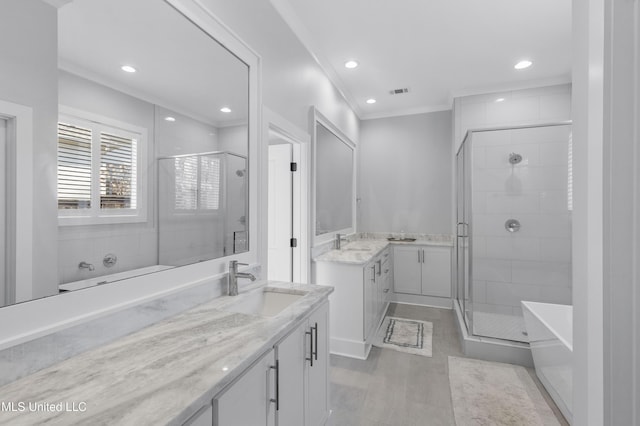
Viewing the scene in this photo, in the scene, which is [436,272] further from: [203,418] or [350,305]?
[203,418]

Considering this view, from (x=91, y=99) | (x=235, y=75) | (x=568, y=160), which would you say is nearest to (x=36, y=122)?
(x=91, y=99)

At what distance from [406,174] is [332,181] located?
64.7 inches

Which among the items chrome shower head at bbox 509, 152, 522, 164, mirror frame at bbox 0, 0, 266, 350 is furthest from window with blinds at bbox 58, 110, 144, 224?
chrome shower head at bbox 509, 152, 522, 164

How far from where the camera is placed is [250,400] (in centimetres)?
98

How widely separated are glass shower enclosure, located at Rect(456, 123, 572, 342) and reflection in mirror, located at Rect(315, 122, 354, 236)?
4.65ft

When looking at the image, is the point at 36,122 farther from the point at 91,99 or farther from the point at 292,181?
the point at 292,181

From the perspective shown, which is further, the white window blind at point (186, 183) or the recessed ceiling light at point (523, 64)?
the recessed ceiling light at point (523, 64)

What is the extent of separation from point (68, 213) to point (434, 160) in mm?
4336

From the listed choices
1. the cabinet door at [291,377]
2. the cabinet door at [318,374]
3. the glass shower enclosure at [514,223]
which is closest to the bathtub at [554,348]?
the glass shower enclosure at [514,223]

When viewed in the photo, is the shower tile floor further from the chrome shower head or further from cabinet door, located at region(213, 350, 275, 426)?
cabinet door, located at region(213, 350, 275, 426)

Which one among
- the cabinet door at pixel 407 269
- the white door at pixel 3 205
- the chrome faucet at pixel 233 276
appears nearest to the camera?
the white door at pixel 3 205

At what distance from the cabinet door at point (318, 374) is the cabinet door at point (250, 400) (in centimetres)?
39

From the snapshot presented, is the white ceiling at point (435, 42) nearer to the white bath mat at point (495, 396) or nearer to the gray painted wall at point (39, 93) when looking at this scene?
the gray painted wall at point (39, 93)

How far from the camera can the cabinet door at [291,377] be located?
3.88ft
